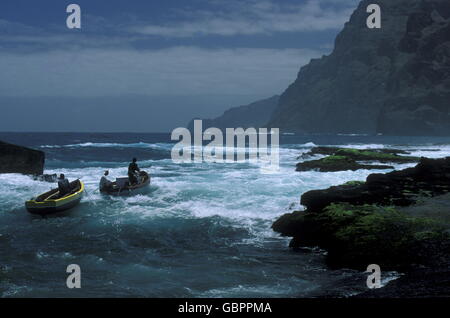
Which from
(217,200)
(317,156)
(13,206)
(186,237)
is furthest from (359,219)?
(317,156)

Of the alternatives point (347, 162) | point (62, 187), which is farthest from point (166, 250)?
point (347, 162)

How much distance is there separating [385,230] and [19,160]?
86.6 feet

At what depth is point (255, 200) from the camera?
21.9 meters

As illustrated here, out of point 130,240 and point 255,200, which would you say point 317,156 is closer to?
point 255,200

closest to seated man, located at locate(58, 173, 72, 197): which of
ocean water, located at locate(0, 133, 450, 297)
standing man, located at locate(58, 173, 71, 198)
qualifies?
standing man, located at locate(58, 173, 71, 198)

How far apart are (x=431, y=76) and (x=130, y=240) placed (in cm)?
16858

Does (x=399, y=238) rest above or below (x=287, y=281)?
above

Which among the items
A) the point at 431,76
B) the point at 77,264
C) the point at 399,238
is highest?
the point at 431,76

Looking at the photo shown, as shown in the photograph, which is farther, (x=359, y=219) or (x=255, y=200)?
(x=255, y=200)

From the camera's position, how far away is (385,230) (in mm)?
12359

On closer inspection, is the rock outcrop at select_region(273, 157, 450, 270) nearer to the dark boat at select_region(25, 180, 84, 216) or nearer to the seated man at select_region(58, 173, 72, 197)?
the dark boat at select_region(25, 180, 84, 216)

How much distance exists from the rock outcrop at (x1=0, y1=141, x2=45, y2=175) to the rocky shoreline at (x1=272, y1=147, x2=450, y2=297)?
21.4m

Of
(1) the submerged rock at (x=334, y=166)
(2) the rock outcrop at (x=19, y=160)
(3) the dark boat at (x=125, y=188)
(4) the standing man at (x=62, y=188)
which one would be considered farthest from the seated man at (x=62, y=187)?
(1) the submerged rock at (x=334, y=166)

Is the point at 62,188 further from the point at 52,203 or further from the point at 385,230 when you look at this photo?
the point at 385,230
